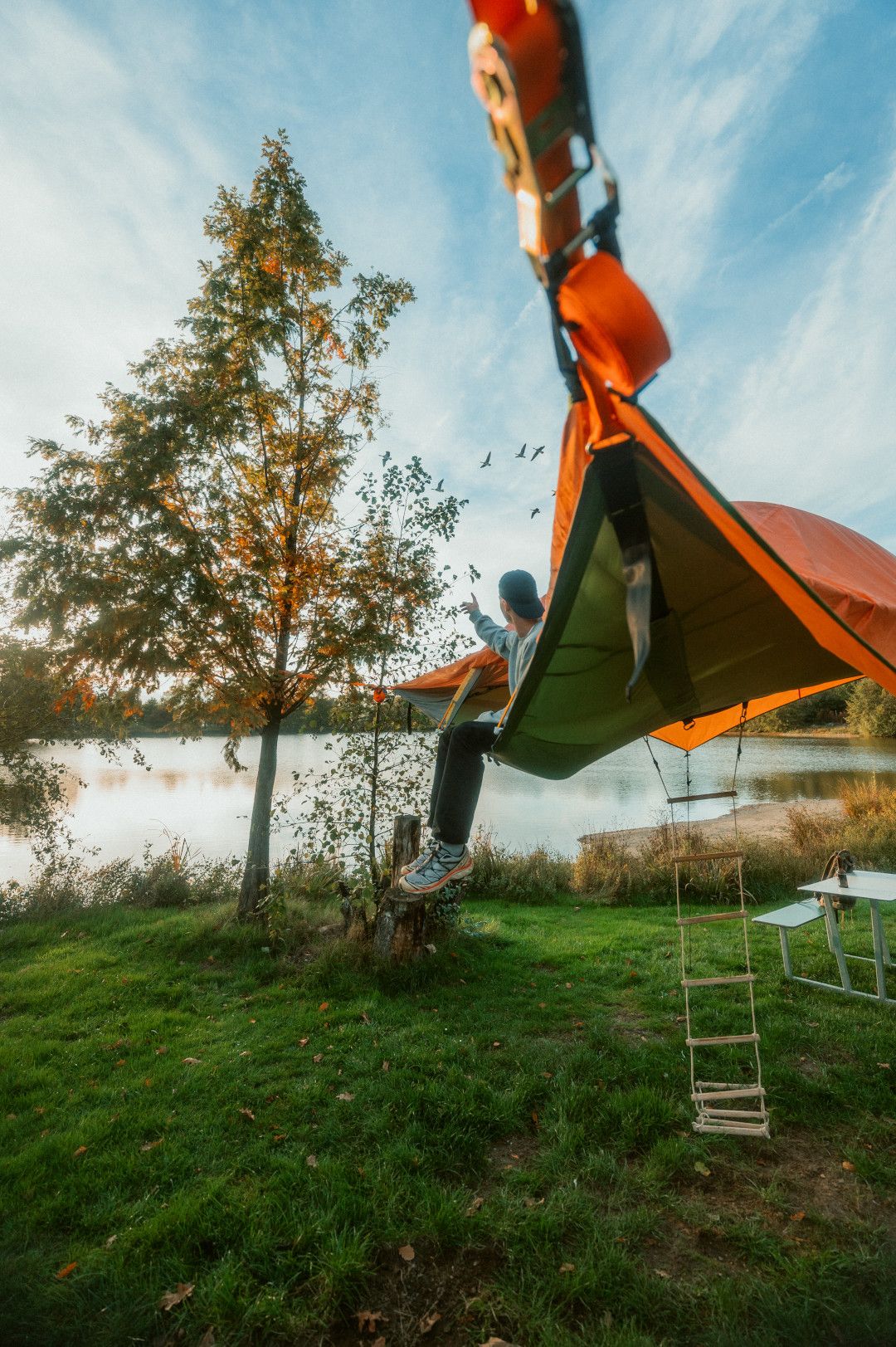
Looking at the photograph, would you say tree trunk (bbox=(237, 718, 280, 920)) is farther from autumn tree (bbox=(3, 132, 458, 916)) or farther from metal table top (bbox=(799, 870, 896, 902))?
metal table top (bbox=(799, 870, 896, 902))

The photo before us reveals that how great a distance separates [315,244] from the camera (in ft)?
18.4

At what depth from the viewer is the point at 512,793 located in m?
17.9

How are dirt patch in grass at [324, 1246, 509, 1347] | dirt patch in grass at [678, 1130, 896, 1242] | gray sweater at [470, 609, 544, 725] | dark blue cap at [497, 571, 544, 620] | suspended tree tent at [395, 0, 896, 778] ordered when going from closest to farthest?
suspended tree tent at [395, 0, 896, 778] → dirt patch in grass at [324, 1246, 509, 1347] → dirt patch in grass at [678, 1130, 896, 1242] → gray sweater at [470, 609, 544, 725] → dark blue cap at [497, 571, 544, 620]

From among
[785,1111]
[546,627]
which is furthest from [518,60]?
[785,1111]

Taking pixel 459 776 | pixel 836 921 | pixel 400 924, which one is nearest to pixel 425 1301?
pixel 459 776

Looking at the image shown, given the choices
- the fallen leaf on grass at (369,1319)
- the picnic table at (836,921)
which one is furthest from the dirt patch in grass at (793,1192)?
the picnic table at (836,921)

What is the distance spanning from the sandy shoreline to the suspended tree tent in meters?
7.30

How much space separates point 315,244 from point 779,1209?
23.1 ft

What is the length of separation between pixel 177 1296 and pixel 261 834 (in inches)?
166

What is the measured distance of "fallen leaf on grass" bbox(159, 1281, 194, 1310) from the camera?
183 centimetres

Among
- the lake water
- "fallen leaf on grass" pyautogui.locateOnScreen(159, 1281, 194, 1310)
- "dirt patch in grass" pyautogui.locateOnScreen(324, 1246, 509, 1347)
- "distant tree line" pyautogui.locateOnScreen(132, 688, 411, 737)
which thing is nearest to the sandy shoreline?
the lake water

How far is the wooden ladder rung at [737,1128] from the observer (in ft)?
7.91

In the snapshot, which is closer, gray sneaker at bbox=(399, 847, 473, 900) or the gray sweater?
the gray sweater

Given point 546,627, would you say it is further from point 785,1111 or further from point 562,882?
point 562,882
